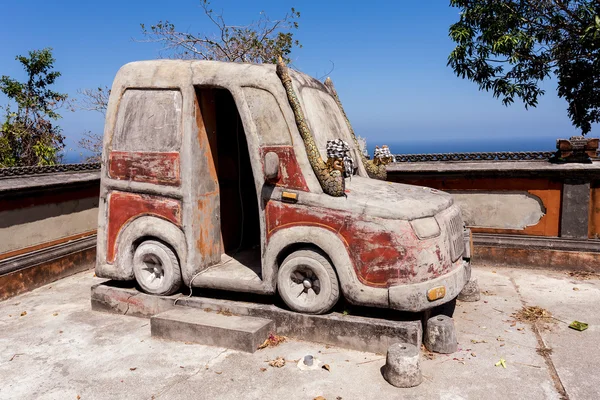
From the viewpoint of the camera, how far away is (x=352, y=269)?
518cm

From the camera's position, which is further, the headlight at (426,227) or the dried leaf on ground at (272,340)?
the dried leaf on ground at (272,340)

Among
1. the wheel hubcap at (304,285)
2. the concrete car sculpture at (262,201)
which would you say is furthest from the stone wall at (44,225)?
the wheel hubcap at (304,285)

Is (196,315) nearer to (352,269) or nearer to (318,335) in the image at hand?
(318,335)

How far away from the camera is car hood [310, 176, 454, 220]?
512 cm

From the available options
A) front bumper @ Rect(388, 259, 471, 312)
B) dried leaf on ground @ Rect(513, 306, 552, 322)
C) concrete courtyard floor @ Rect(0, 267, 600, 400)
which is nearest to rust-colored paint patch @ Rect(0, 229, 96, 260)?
concrete courtyard floor @ Rect(0, 267, 600, 400)

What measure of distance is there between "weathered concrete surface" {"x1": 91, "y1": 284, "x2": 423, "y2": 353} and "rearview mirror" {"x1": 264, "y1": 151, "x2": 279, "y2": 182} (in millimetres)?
1528

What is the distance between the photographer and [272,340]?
17.9ft

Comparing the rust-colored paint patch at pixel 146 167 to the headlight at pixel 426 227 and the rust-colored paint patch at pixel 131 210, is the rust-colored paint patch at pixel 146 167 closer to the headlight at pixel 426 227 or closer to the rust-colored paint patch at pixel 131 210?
the rust-colored paint patch at pixel 131 210

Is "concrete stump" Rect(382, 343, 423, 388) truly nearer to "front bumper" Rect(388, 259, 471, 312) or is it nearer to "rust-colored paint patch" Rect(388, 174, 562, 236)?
"front bumper" Rect(388, 259, 471, 312)

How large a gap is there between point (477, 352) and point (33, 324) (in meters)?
5.34

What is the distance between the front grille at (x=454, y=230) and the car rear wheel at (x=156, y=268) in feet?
10.8

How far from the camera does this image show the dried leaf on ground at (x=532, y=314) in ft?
19.9

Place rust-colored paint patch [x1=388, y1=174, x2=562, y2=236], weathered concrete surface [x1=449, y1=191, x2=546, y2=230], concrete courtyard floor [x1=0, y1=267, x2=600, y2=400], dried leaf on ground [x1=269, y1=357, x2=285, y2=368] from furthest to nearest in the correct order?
1. weathered concrete surface [x1=449, y1=191, x2=546, y2=230]
2. rust-colored paint patch [x1=388, y1=174, x2=562, y2=236]
3. dried leaf on ground [x1=269, y1=357, x2=285, y2=368]
4. concrete courtyard floor [x1=0, y1=267, x2=600, y2=400]

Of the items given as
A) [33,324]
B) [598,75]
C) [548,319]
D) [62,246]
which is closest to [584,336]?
[548,319]
